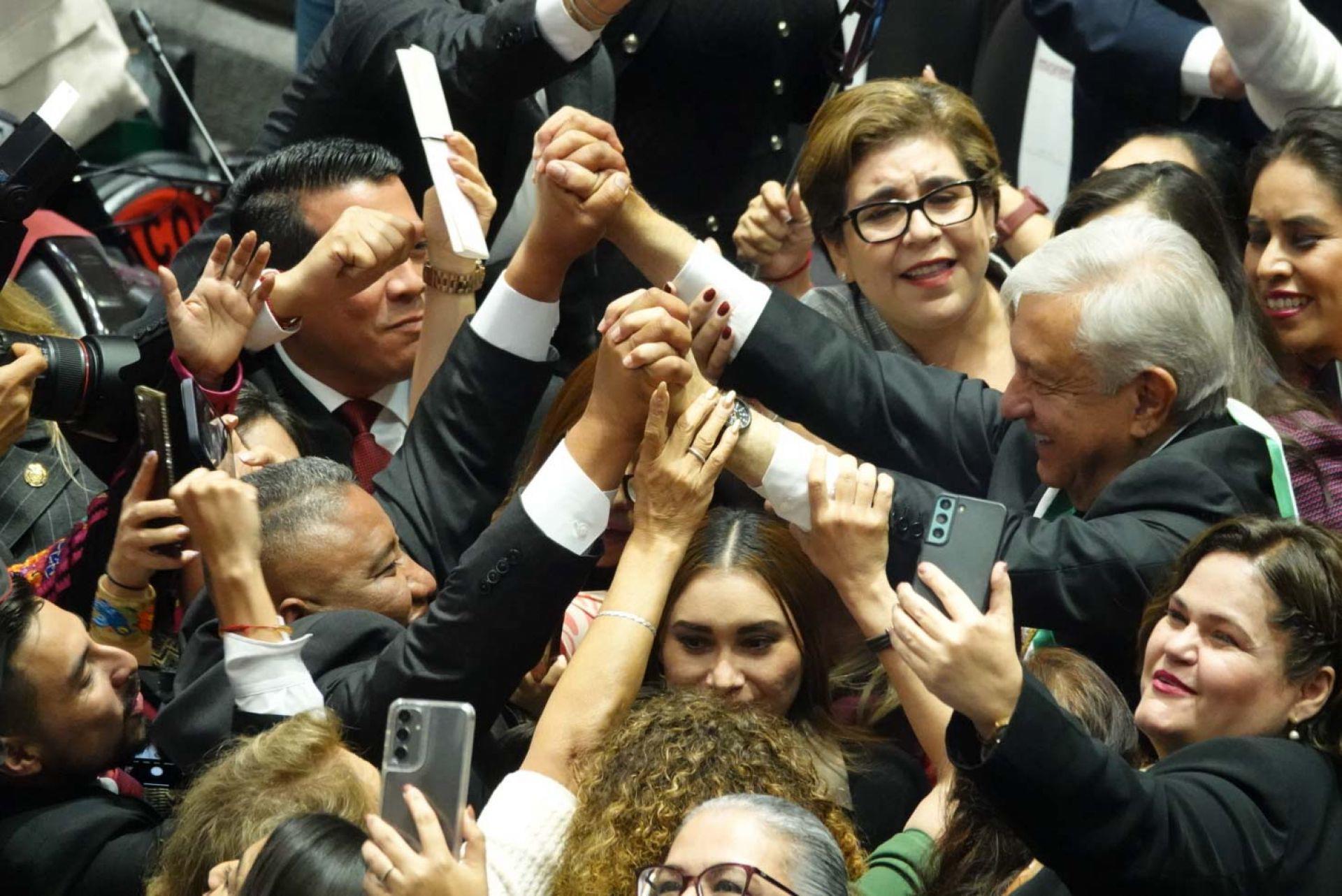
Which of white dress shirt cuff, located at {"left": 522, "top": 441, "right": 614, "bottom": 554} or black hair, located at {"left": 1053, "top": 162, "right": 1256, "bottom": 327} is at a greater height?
black hair, located at {"left": 1053, "top": 162, "right": 1256, "bottom": 327}

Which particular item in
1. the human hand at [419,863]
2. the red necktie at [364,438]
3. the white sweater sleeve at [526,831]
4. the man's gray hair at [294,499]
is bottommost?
the red necktie at [364,438]

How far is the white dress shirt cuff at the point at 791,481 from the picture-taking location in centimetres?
282

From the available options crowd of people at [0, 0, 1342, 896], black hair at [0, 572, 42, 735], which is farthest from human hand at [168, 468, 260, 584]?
black hair at [0, 572, 42, 735]

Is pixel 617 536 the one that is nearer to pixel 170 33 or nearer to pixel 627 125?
pixel 627 125

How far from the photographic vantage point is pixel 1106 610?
2703mm

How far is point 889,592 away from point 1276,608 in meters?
0.54

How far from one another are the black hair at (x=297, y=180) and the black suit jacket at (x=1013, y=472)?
3.24 ft

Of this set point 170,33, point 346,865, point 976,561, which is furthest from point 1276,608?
point 170,33

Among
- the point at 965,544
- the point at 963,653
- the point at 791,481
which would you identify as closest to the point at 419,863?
the point at 963,653

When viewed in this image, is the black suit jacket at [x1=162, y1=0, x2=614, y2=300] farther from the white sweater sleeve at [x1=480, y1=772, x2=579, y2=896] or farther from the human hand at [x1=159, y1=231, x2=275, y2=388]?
the white sweater sleeve at [x1=480, y1=772, x2=579, y2=896]

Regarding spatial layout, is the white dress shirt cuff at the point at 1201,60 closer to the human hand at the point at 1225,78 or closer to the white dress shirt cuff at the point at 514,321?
the human hand at the point at 1225,78

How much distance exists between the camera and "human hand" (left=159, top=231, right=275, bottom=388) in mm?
3154

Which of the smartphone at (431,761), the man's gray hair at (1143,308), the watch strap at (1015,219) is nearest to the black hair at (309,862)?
the smartphone at (431,761)

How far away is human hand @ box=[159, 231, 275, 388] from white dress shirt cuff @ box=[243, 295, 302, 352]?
0.50ft
